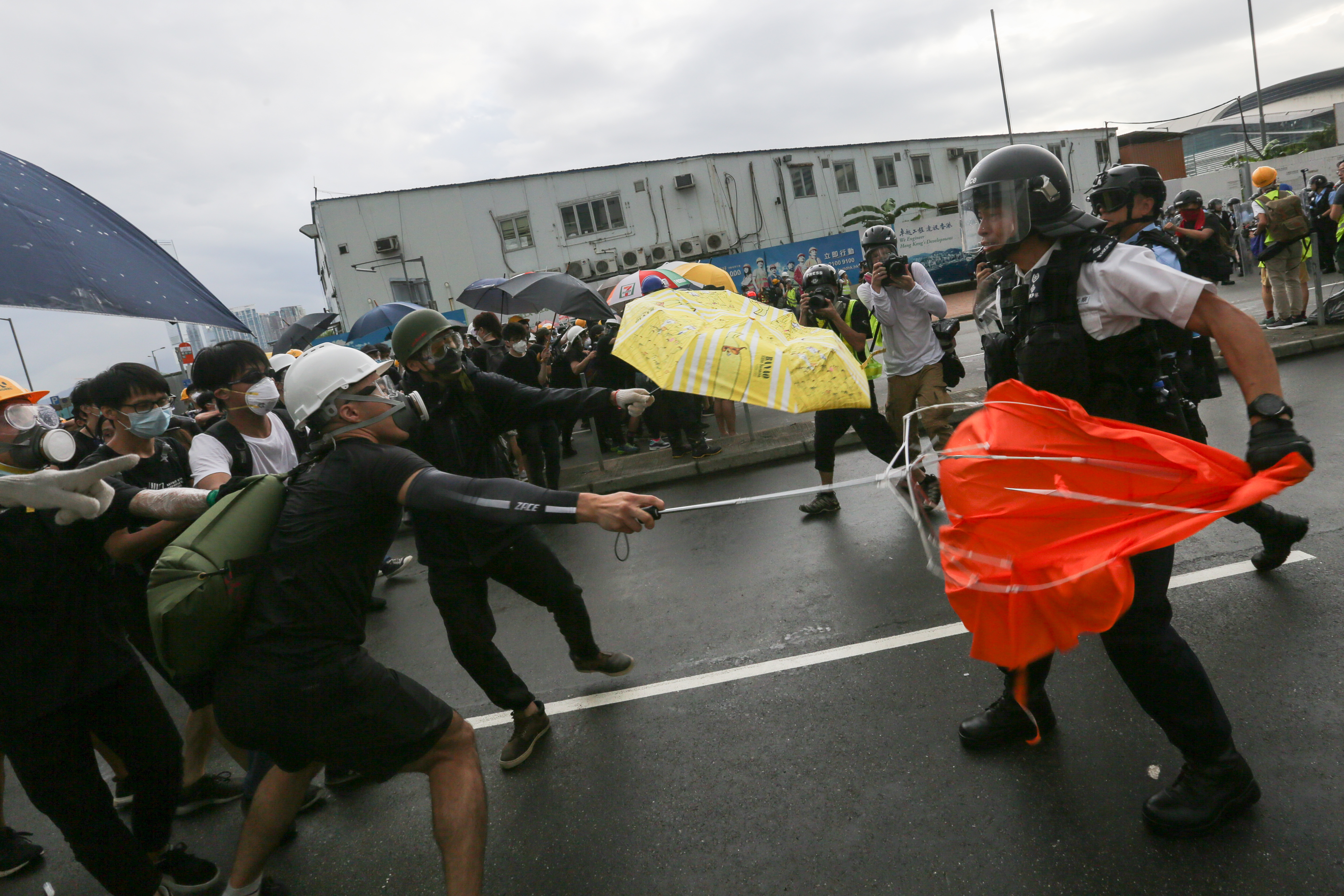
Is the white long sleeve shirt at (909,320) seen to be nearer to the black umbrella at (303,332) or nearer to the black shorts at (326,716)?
the black shorts at (326,716)

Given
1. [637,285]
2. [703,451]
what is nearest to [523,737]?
[703,451]

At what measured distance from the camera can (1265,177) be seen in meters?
9.88

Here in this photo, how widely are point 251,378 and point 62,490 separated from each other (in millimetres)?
1277

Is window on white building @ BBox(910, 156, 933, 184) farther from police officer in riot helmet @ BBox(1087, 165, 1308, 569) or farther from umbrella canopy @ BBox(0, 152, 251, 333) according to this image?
umbrella canopy @ BBox(0, 152, 251, 333)

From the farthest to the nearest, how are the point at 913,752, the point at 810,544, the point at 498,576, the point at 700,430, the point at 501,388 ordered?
1. the point at 700,430
2. the point at 810,544
3. the point at 501,388
4. the point at 498,576
5. the point at 913,752

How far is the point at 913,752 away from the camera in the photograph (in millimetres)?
2961

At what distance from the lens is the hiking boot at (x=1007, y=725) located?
114 inches

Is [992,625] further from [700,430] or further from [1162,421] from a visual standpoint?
[700,430]

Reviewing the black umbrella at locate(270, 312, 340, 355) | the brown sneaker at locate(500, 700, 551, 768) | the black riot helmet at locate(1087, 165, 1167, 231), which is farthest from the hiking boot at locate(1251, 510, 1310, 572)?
the black umbrella at locate(270, 312, 340, 355)

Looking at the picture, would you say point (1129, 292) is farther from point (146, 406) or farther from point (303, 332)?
point (303, 332)

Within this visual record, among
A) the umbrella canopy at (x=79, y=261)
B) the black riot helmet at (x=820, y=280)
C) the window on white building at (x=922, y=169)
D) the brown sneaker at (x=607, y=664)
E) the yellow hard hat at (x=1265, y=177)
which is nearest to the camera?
the umbrella canopy at (x=79, y=261)

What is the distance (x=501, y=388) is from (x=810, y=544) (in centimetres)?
264

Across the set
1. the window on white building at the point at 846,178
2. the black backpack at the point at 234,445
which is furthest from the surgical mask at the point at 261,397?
the window on white building at the point at 846,178

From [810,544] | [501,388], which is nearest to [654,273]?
[810,544]
